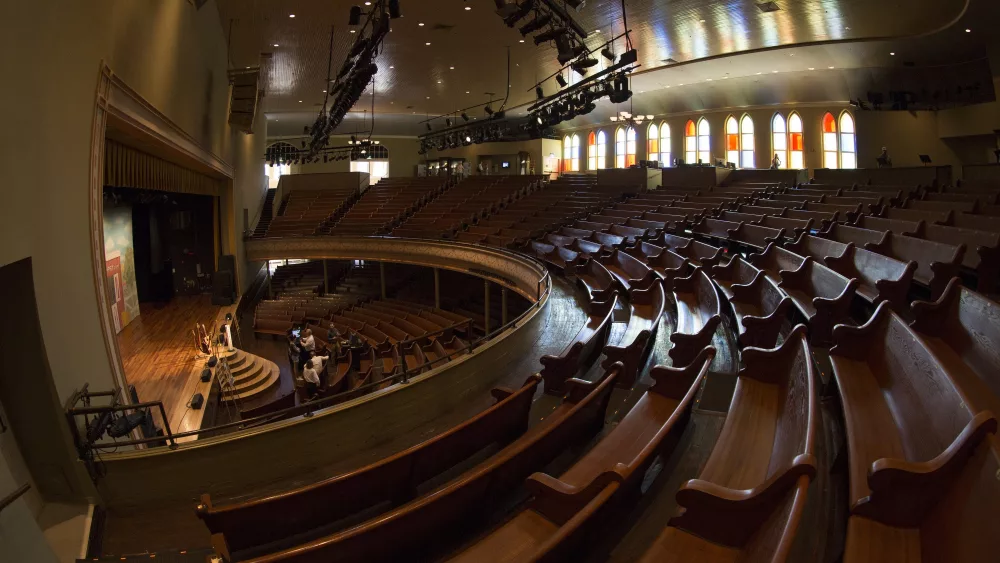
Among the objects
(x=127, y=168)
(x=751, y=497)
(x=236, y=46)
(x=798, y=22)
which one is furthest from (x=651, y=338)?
(x=236, y=46)

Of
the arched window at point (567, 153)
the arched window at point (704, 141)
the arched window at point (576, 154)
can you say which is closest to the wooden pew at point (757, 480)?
the arched window at point (704, 141)

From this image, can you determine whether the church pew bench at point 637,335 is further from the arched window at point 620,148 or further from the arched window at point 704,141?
the arched window at point 620,148

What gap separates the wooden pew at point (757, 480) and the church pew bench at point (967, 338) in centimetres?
53

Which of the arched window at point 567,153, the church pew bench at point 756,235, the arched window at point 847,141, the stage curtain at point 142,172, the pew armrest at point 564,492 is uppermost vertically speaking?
the arched window at point 567,153

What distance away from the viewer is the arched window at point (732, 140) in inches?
769

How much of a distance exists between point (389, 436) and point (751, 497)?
8.38ft

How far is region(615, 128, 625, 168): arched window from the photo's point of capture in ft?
75.2

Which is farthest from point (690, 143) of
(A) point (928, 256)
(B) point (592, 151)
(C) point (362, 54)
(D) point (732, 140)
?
(A) point (928, 256)

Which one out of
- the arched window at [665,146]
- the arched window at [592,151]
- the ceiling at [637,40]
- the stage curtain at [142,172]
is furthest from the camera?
the arched window at [592,151]

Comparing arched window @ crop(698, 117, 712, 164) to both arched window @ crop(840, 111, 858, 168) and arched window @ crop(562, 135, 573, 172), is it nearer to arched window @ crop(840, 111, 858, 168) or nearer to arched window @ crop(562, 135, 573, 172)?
arched window @ crop(840, 111, 858, 168)

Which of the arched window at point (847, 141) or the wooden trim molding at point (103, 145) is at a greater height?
the arched window at point (847, 141)

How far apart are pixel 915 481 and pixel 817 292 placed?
331 centimetres

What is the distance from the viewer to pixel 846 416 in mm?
2035

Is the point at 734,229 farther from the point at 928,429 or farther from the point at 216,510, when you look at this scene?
the point at 216,510
